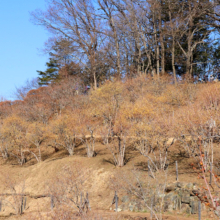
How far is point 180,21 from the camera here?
37094 mm

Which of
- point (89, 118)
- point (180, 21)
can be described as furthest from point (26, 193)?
point (180, 21)

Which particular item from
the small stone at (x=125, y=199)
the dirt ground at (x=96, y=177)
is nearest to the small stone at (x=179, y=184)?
the dirt ground at (x=96, y=177)

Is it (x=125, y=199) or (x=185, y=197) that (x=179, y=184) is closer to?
(x=185, y=197)

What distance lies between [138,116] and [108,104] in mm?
7176

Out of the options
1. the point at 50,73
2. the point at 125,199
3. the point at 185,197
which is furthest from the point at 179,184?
the point at 50,73

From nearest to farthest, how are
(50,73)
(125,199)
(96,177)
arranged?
(125,199)
(96,177)
(50,73)

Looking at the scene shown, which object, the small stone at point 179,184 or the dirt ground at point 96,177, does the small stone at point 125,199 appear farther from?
the small stone at point 179,184

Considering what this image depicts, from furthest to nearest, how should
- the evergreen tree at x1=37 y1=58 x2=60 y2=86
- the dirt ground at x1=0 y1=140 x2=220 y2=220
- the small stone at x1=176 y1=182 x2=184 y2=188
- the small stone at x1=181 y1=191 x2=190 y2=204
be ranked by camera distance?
the evergreen tree at x1=37 y1=58 x2=60 y2=86, the dirt ground at x1=0 y1=140 x2=220 y2=220, the small stone at x1=176 y1=182 x2=184 y2=188, the small stone at x1=181 y1=191 x2=190 y2=204

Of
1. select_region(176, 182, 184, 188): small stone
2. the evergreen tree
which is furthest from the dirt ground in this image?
the evergreen tree

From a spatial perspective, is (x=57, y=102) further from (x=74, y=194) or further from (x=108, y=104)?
(x=74, y=194)

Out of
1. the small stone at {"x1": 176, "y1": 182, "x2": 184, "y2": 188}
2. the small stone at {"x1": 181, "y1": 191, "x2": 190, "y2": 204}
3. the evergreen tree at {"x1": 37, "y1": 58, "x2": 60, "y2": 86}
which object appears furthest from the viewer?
the evergreen tree at {"x1": 37, "y1": 58, "x2": 60, "y2": 86}

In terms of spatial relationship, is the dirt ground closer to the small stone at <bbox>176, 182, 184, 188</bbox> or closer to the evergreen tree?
the small stone at <bbox>176, 182, 184, 188</bbox>

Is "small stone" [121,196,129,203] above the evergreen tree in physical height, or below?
below

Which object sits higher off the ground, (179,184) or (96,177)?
(179,184)
